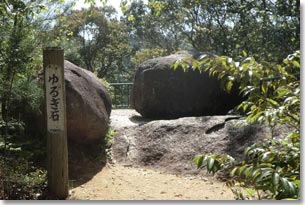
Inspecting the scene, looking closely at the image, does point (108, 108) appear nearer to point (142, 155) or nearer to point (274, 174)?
point (142, 155)

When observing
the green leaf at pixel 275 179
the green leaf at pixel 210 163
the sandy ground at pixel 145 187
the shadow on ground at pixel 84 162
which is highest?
the green leaf at pixel 210 163

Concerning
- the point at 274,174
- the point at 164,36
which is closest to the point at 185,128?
the point at 274,174

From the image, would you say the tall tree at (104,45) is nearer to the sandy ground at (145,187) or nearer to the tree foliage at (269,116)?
the sandy ground at (145,187)

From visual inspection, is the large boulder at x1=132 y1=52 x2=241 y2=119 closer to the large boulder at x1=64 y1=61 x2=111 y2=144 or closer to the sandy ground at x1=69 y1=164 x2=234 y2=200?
the large boulder at x1=64 y1=61 x2=111 y2=144

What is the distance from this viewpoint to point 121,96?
22.5 feet

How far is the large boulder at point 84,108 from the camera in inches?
134

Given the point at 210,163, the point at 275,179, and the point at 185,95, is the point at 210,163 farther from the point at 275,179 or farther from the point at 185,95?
the point at 185,95

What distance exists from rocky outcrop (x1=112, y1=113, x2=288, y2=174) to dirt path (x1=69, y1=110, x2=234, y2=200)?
0.15 meters

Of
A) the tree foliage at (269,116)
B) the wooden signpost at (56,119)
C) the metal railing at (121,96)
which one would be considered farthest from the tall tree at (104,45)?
the tree foliage at (269,116)

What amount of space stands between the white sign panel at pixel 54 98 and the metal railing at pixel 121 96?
3867 millimetres

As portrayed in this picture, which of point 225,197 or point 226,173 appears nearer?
point 225,197

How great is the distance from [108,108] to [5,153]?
1.35 meters

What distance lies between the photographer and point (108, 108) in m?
4.00

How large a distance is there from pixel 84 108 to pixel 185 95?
1501mm
